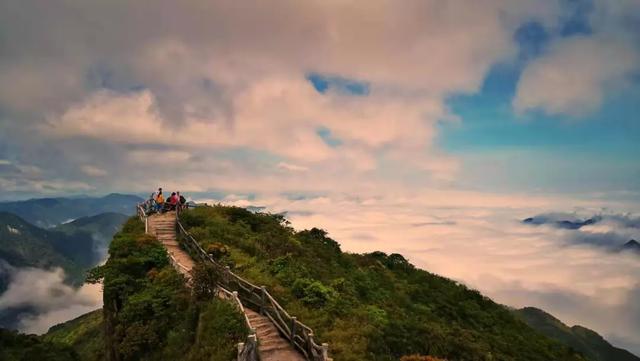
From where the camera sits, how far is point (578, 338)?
161 m

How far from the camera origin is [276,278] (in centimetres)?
2827

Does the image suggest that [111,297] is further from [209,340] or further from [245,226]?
[245,226]

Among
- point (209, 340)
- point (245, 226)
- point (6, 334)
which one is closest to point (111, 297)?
point (209, 340)

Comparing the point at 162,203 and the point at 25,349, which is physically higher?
the point at 162,203

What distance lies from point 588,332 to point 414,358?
192659mm

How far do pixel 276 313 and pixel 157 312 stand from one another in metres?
6.55

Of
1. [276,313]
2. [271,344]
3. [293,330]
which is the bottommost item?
[271,344]

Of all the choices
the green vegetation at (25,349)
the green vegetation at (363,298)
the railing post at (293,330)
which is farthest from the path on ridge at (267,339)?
the green vegetation at (25,349)

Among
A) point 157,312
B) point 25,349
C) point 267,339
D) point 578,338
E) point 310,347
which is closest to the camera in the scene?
point 310,347

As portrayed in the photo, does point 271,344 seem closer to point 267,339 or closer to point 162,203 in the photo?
point 267,339

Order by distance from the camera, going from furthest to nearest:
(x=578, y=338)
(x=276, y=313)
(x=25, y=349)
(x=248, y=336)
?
1. (x=578, y=338)
2. (x=25, y=349)
3. (x=276, y=313)
4. (x=248, y=336)

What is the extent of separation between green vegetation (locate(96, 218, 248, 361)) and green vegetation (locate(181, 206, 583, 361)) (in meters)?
4.44

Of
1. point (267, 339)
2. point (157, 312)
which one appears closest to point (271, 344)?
point (267, 339)

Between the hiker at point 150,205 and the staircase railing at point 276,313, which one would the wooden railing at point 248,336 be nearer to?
the staircase railing at point 276,313
